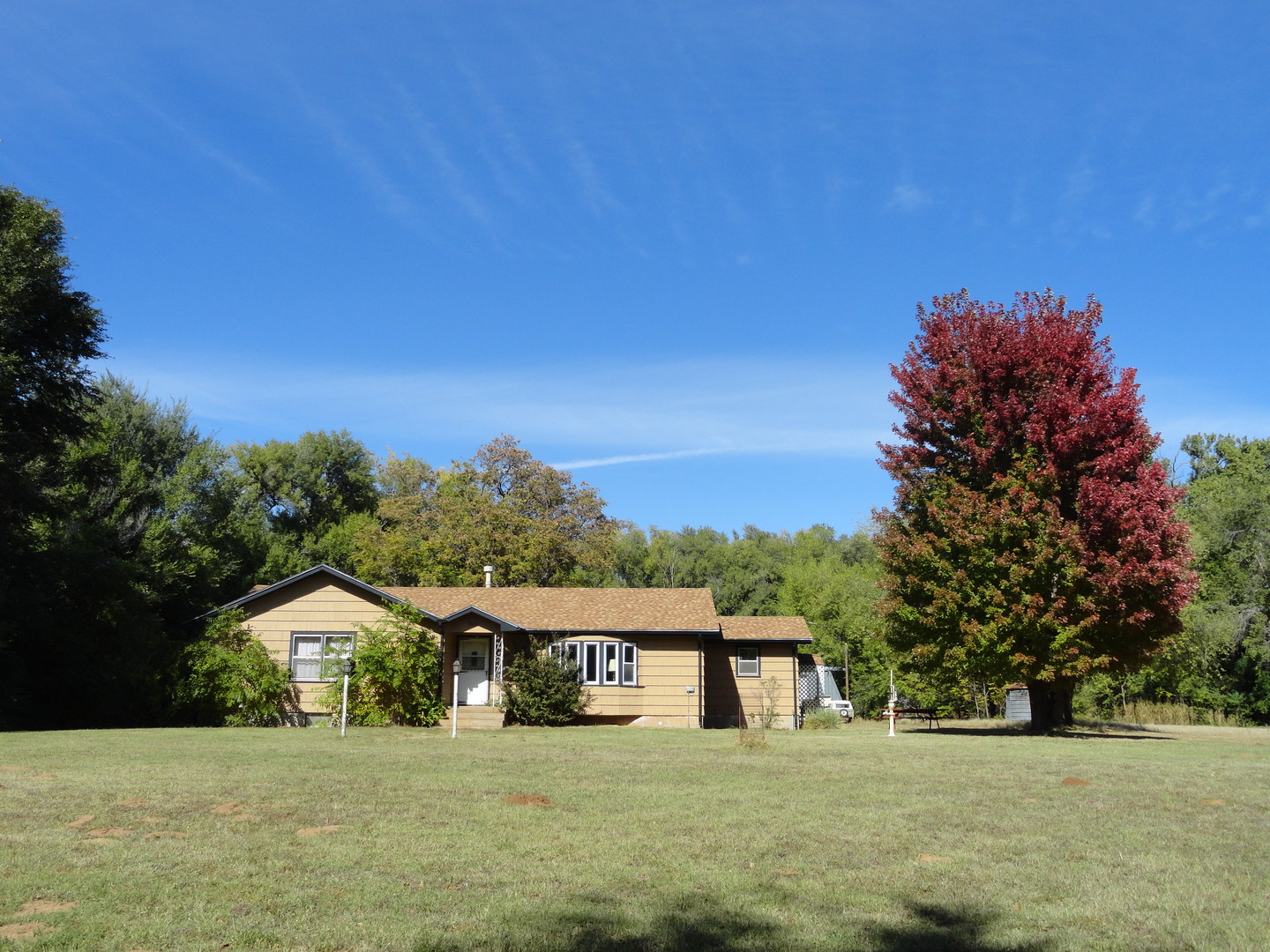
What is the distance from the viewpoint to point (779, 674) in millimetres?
Result: 30500

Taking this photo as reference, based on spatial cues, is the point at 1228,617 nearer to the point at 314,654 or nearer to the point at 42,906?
the point at 314,654

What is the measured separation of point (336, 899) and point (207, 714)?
72.0 feet

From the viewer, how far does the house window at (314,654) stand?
2616cm

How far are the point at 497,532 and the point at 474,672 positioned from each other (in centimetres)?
1660

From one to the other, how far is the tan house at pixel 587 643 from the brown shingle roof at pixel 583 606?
0.04 meters

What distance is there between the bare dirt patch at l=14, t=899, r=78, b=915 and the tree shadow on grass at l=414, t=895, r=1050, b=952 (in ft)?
7.51

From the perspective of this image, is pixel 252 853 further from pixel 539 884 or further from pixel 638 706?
pixel 638 706

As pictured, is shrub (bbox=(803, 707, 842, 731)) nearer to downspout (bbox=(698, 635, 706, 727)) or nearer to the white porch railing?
downspout (bbox=(698, 635, 706, 727))

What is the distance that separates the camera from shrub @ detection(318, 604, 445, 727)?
24.8 metres

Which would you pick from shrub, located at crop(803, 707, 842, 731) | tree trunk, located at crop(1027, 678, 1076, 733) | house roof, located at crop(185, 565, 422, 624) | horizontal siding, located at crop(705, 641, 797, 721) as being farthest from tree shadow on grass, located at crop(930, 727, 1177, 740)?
house roof, located at crop(185, 565, 422, 624)

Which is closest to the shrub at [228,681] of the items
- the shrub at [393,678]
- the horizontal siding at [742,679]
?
the shrub at [393,678]

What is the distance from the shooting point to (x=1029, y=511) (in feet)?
68.9

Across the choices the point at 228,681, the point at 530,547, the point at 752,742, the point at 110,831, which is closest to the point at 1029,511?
the point at 752,742

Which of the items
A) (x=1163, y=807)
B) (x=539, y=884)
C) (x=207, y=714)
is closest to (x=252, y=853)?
(x=539, y=884)
